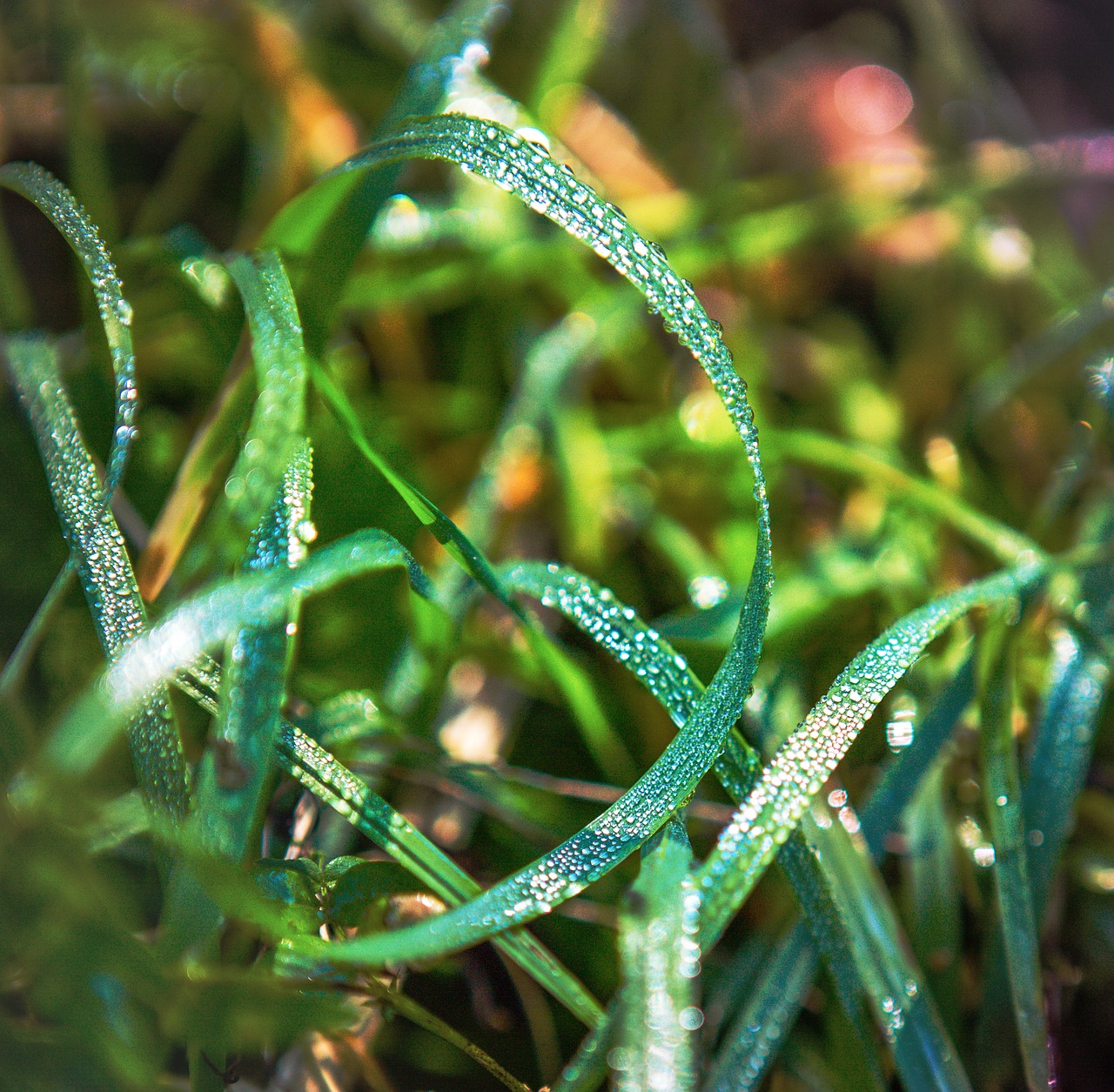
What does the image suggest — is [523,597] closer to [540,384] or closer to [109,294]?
[540,384]

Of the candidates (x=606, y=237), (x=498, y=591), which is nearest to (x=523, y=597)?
(x=498, y=591)

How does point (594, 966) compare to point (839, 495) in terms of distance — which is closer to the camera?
point (594, 966)

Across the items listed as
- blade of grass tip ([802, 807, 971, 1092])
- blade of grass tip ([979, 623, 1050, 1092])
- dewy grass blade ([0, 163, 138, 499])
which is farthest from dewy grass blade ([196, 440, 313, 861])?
blade of grass tip ([979, 623, 1050, 1092])

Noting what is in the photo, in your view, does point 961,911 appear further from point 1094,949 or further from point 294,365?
point 294,365


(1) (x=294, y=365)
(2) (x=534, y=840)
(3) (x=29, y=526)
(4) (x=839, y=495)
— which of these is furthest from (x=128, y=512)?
(4) (x=839, y=495)

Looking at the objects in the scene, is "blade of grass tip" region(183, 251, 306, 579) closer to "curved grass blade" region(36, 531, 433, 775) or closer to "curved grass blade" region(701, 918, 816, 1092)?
"curved grass blade" region(36, 531, 433, 775)

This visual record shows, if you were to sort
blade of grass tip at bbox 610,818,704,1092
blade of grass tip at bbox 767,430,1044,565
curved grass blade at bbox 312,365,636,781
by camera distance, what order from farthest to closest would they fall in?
blade of grass tip at bbox 767,430,1044,565, curved grass blade at bbox 312,365,636,781, blade of grass tip at bbox 610,818,704,1092

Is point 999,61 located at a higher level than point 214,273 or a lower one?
higher

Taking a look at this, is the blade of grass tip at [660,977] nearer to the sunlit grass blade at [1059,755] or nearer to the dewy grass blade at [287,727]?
the dewy grass blade at [287,727]
